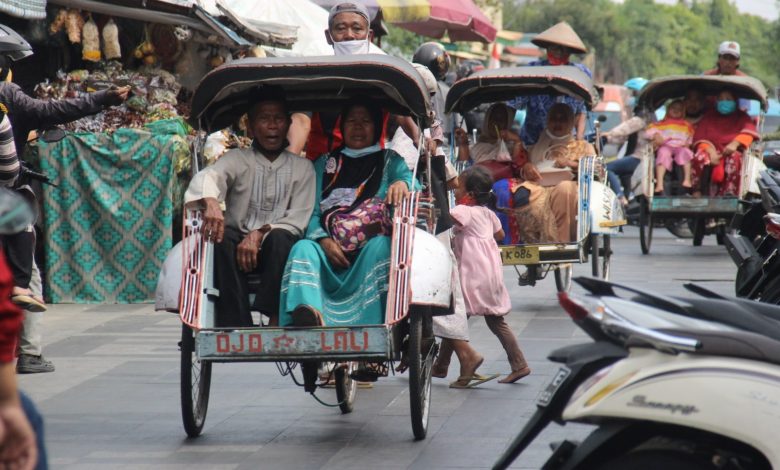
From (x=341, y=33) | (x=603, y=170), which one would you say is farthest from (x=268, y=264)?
(x=603, y=170)

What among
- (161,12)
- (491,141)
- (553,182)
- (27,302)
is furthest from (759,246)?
(161,12)

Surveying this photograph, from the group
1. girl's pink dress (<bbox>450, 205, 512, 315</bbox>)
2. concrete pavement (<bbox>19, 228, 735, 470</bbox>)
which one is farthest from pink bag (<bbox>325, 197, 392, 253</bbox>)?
girl's pink dress (<bbox>450, 205, 512, 315</bbox>)

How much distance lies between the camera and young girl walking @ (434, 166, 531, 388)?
29.3 ft

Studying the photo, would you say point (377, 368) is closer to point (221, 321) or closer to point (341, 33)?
point (221, 321)

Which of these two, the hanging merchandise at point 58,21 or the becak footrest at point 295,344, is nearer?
the becak footrest at point 295,344

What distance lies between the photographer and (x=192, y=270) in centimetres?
714

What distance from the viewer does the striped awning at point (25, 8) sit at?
1122 cm

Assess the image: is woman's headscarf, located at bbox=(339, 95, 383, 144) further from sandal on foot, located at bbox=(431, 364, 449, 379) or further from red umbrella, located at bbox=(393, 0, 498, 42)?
red umbrella, located at bbox=(393, 0, 498, 42)

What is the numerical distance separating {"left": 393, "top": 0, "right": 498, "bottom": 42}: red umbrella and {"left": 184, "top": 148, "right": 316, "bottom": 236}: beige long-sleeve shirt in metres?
14.6

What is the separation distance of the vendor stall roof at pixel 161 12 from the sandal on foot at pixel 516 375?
6.05 m

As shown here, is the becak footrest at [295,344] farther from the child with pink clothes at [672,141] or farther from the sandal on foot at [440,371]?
the child with pink clothes at [672,141]

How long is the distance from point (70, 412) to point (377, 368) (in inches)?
70.2

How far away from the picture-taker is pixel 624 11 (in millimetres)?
97625

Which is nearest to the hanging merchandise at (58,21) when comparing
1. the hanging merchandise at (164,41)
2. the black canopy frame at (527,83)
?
the hanging merchandise at (164,41)
